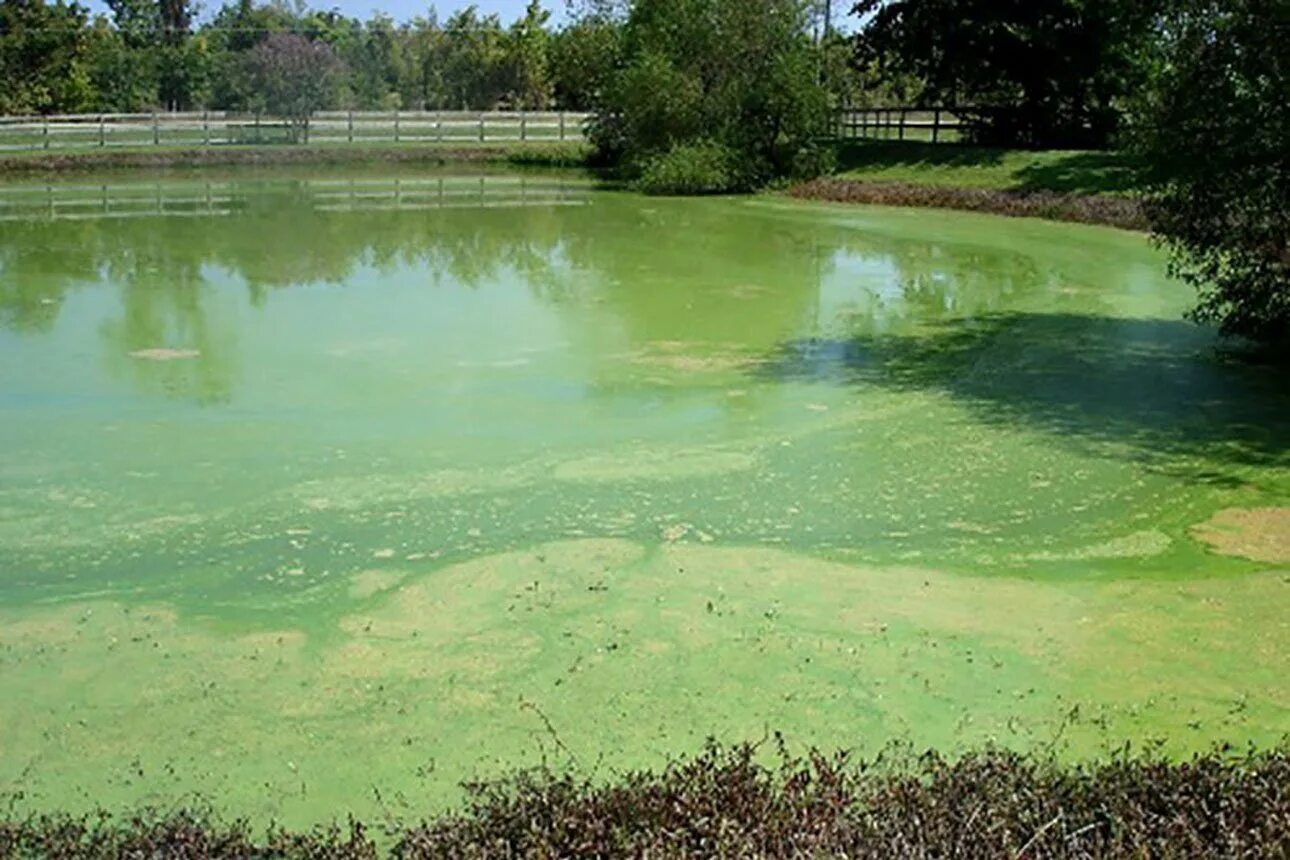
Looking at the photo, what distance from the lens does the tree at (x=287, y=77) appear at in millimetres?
40031

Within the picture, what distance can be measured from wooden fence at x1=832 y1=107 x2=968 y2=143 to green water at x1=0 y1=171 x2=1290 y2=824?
20074 mm

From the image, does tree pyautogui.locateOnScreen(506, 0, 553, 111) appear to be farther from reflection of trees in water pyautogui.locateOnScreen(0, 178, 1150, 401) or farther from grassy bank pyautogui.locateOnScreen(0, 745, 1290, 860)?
grassy bank pyautogui.locateOnScreen(0, 745, 1290, 860)

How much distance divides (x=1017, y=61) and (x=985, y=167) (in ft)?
10.7

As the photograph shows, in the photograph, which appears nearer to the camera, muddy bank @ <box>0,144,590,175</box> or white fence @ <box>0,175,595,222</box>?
white fence @ <box>0,175,595,222</box>

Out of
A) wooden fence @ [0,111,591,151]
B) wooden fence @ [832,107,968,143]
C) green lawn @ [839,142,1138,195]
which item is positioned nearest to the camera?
green lawn @ [839,142,1138,195]

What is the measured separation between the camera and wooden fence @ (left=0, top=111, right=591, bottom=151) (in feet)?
113

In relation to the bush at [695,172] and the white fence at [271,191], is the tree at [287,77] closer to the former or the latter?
the white fence at [271,191]

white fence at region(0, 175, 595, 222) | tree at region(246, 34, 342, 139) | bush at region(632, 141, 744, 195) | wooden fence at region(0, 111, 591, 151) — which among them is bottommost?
white fence at region(0, 175, 595, 222)

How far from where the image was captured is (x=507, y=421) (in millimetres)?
8523

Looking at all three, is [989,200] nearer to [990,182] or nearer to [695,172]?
[990,182]

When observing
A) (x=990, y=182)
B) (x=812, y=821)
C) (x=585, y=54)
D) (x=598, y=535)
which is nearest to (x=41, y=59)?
(x=585, y=54)

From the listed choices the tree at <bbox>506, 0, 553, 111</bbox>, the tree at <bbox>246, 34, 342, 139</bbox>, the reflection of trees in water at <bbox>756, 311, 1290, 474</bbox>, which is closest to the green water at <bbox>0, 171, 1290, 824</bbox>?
the reflection of trees in water at <bbox>756, 311, 1290, 474</bbox>

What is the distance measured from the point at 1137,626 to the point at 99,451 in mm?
5613

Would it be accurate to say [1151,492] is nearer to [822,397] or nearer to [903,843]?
[822,397]
